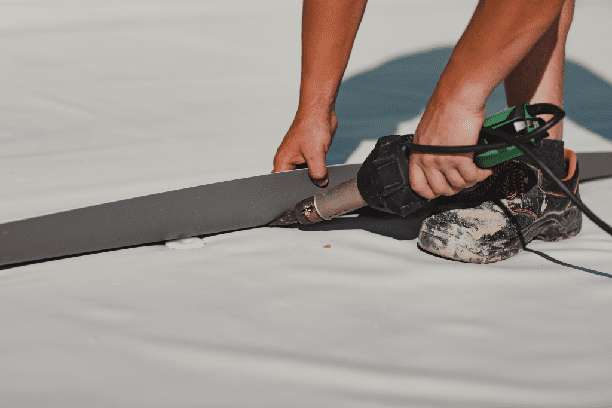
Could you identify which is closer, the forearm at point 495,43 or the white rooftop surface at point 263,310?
the white rooftop surface at point 263,310

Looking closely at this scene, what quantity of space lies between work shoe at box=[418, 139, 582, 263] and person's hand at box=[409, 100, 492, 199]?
103 mm

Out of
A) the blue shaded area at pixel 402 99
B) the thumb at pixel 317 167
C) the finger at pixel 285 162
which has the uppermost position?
the blue shaded area at pixel 402 99

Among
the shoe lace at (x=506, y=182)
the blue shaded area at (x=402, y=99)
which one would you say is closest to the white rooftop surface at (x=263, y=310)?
the shoe lace at (x=506, y=182)

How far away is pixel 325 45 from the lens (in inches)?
46.1

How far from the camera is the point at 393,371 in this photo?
68 centimetres

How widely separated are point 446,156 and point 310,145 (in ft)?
1.25

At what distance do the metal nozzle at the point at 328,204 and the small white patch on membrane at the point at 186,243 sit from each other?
0.19 meters

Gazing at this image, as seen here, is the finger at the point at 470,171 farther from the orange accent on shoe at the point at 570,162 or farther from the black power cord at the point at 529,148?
the orange accent on shoe at the point at 570,162

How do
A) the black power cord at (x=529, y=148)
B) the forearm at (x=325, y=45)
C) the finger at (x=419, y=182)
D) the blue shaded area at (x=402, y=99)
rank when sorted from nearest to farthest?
the black power cord at (x=529, y=148), the finger at (x=419, y=182), the forearm at (x=325, y=45), the blue shaded area at (x=402, y=99)

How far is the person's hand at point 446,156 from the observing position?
0.84m

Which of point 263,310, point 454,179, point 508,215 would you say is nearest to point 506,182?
point 508,215

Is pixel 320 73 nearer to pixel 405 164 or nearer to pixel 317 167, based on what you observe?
pixel 317 167

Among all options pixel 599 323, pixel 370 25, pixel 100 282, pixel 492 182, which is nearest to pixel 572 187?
pixel 492 182

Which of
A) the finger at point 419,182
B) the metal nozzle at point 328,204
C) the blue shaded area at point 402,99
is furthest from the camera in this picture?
the blue shaded area at point 402,99
